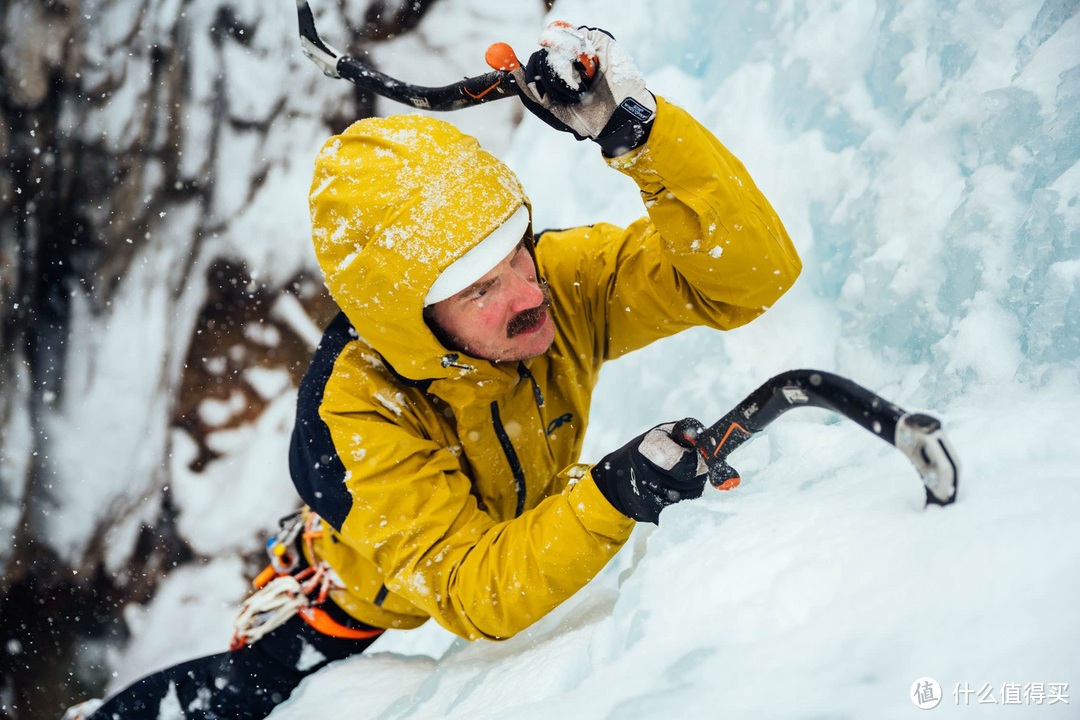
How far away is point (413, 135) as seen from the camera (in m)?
1.15

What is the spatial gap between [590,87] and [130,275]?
2059 mm

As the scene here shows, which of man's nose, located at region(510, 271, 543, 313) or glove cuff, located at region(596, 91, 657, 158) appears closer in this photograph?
glove cuff, located at region(596, 91, 657, 158)

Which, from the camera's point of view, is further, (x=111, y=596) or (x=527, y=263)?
(x=111, y=596)

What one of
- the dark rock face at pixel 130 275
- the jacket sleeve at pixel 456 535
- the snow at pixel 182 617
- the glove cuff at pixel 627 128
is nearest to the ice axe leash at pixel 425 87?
the glove cuff at pixel 627 128

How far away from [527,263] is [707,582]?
1.93 ft

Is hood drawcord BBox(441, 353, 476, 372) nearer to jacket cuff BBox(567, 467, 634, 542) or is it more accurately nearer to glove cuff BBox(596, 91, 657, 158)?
jacket cuff BBox(567, 467, 634, 542)

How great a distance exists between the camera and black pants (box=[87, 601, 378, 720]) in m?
1.57

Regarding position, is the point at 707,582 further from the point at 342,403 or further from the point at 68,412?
the point at 68,412

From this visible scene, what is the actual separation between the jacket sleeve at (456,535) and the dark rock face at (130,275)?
5.14 ft

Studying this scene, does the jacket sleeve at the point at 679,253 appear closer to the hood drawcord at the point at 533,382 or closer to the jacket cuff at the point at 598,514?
the hood drawcord at the point at 533,382

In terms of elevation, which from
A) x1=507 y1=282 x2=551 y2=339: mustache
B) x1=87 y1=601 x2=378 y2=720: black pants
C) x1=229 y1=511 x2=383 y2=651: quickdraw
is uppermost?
x1=507 y1=282 x2=551 y2=339: mustache

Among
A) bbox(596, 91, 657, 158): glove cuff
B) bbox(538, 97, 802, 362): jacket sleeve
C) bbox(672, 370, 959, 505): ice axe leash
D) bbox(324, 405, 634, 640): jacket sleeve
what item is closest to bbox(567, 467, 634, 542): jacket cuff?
bbox(324, 405, 634, 640): jacket sleeve

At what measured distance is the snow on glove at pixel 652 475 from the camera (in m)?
0.97

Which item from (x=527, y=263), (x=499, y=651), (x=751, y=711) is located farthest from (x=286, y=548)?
(x=751, y=711)
